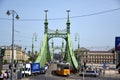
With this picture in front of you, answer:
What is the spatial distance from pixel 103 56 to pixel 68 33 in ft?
262

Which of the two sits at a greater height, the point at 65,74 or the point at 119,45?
the point at 119,45

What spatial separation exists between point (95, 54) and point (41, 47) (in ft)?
A: 262

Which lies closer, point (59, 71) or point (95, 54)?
point (59, 71)

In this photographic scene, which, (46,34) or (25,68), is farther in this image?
(46,34)

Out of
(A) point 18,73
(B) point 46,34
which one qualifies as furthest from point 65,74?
(B) point 46,34

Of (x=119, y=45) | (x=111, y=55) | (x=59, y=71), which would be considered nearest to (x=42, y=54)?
(x=59, y=71)

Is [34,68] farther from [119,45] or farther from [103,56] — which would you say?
[103,56]

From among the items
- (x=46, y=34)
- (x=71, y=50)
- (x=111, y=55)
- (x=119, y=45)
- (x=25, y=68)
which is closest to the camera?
(x=119, y=45)

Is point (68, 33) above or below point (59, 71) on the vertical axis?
above

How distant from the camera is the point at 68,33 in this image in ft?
394

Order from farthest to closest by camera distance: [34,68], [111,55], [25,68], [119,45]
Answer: [111,55]
[34,68]
[25,68]
[119,45]

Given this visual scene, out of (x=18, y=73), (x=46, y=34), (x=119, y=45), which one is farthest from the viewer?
(x=46, y=34)

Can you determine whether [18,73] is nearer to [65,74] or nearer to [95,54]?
[65,74]

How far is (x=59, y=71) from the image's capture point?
232ft
